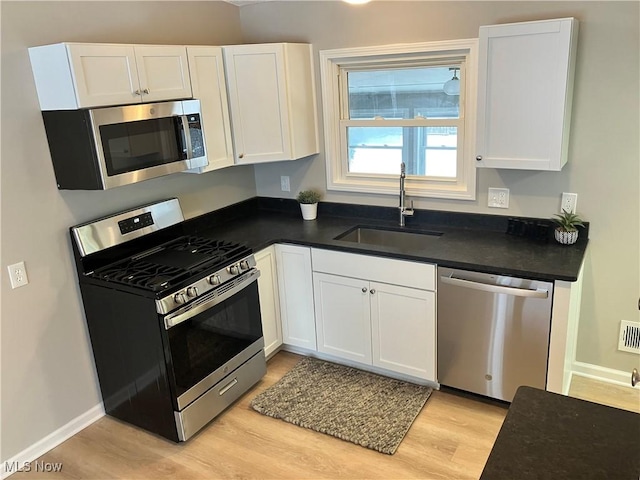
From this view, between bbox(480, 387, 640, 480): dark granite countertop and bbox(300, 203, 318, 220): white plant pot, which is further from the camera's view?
bbox(300, 203, 318, 220): white plant pot

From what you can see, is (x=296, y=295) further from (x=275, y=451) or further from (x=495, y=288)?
(x=495, y=288)

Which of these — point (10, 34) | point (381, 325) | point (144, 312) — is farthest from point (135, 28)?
point (381, 325)

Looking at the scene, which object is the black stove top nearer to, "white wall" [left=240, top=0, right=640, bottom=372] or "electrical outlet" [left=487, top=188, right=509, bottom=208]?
"white wall" [left=240, top=0, right=640, bottom=372]

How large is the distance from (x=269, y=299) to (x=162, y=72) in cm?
149

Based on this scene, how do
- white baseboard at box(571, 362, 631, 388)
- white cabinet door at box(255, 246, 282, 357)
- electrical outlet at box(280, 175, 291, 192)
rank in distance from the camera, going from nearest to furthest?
white baseboard at box(571, 362, 631, 388) → white cabinet door at box(255, 246, 282, 357) → electrical outlet at box(280, 175, 291, 192)

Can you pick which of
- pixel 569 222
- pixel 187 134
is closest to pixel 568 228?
pixel 569 222

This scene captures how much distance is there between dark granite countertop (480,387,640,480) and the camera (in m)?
1.13

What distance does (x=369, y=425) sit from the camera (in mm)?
2738

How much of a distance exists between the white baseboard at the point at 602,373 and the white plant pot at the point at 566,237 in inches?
30.5

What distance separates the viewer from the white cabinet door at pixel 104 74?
229 cm

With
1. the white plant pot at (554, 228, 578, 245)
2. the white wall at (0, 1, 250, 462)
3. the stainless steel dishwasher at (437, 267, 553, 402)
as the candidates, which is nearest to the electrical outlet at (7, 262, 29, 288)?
the white wall at (0, 1, 250, 462)

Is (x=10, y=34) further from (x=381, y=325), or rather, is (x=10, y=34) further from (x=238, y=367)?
(x=381, y=325)

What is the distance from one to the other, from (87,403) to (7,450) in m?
0.44

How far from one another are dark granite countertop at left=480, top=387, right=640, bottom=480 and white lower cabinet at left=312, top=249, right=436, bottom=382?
146cm
